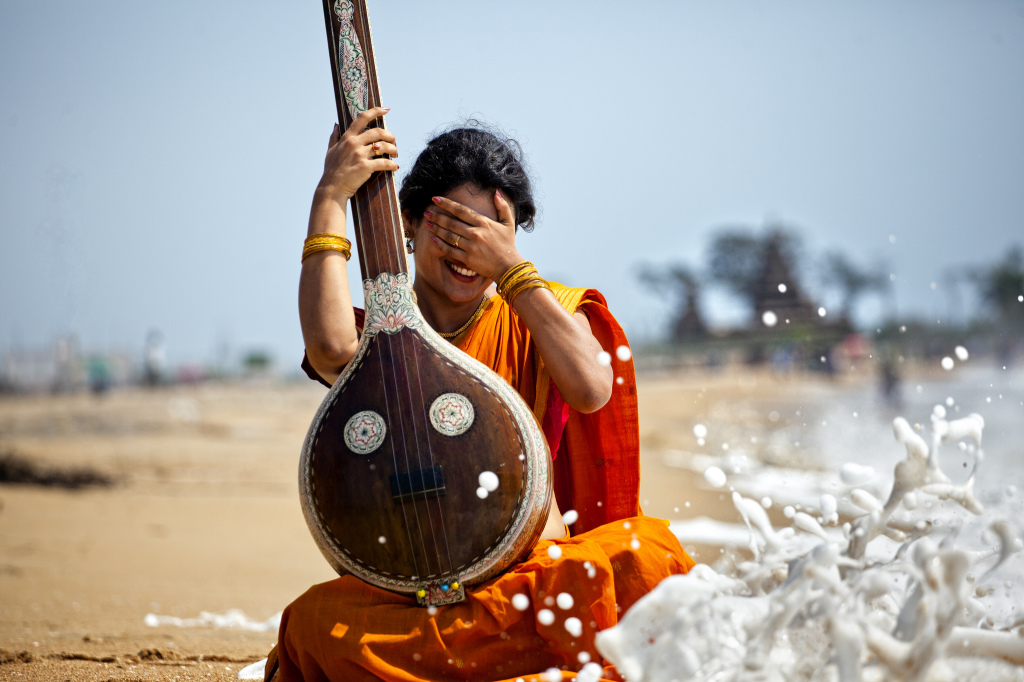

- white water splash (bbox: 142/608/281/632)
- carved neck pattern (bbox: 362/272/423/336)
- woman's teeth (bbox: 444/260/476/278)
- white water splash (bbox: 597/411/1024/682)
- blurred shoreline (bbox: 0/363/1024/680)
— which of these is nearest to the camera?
white water splash (bbox: 597/411/1024/682)

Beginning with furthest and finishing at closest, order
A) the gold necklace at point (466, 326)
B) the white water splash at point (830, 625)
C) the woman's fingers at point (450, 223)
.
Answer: the gold necklace at point (466, 326) < the woman's fingers at point (450, 223) < the white water splash at point (830, 625)

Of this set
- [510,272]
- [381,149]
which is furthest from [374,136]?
[510,272]

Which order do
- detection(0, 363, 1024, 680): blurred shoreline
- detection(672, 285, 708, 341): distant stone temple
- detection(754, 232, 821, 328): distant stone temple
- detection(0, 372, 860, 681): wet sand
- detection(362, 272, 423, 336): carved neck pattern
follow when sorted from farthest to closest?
detection(672, 285, 708, 341): distant stone temple → detection(754, 232, 821, 328): distant stone temple → detection(0, 363, 1024, 680): blurred shoreline → detection(0, 372, 860, 681): wet sand → detection(362, 272, 423, 336): carved neck pattern

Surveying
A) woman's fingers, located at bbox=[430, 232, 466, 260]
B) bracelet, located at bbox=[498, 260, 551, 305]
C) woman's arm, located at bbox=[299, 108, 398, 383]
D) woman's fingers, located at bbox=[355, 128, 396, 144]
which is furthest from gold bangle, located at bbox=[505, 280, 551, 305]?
woman's fingers, located at bbox=[355, 128, 396, 144]

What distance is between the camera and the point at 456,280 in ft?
7.51

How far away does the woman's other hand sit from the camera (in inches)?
83.7

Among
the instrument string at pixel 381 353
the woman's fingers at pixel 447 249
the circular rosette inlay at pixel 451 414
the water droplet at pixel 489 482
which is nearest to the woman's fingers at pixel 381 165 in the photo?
the instrument string at pixel 381 353

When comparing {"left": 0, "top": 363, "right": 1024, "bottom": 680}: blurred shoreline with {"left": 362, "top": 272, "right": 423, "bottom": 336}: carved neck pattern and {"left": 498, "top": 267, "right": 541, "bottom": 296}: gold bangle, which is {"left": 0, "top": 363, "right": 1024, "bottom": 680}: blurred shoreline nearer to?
{"left": 498, "top": 267, "right": 541, "bottom": 296}: gold bangle

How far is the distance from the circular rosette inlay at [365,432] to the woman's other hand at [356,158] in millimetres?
571

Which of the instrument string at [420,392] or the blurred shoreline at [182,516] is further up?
the instrument string at [420,392]

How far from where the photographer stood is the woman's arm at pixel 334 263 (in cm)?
Result: 209

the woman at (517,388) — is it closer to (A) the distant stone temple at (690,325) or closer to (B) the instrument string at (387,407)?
(B) the instrument string at (387,407)

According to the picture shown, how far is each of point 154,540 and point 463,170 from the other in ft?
19.7

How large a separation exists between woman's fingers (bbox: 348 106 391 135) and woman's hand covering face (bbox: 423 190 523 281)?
0.86 ft
